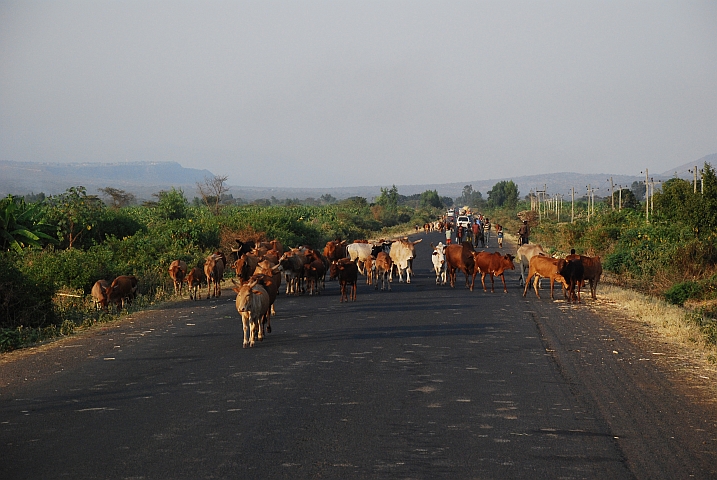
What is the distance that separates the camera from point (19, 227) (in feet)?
90.8

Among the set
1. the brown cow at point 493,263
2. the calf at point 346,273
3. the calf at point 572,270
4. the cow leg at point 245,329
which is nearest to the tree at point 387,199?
the brown cow at point 493,263

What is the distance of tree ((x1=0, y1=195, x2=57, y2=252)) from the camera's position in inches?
1049

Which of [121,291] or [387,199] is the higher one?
[387,199]

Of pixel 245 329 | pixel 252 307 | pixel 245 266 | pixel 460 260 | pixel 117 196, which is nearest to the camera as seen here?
pixel 252 307

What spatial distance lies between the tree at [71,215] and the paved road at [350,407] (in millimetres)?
16246

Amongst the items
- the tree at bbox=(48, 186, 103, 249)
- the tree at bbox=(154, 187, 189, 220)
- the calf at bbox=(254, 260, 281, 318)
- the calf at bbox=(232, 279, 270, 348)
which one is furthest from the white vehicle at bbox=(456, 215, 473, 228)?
the calf at bbox=(232, 279, 270, 348)

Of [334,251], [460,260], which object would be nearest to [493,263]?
[460,260]

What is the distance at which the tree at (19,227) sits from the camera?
2664cm

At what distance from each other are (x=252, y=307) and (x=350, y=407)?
4.27 m

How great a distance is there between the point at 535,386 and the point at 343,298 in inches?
412

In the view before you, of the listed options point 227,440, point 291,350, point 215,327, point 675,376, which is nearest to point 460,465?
point 227,440

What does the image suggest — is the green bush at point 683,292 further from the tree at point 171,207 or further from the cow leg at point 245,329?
the tree at point 171,207

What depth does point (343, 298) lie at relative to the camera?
20.1 metres

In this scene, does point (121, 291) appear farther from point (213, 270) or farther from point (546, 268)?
point (546, 268)
